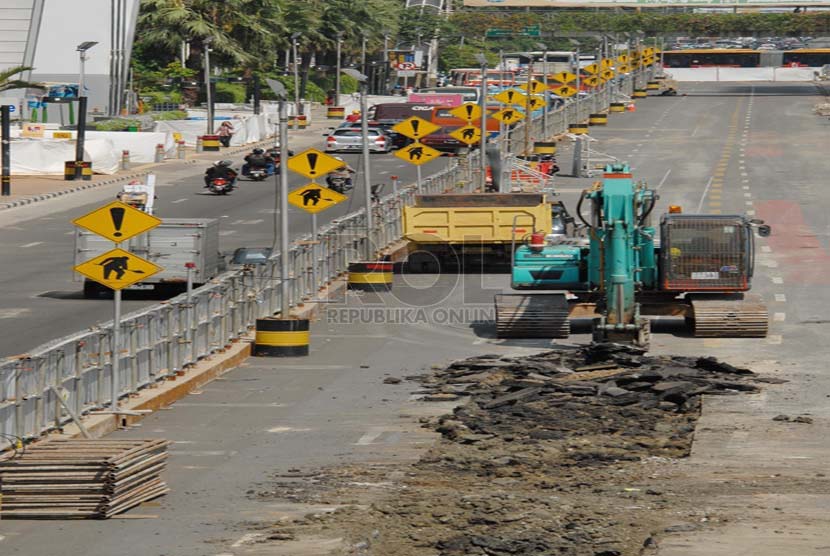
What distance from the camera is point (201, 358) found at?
28984mm

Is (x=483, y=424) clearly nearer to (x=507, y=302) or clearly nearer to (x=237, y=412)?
(x=237, y=412)

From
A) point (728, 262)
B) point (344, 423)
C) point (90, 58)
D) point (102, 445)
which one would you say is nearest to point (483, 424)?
point (344, 423)

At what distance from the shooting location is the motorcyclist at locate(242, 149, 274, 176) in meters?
69.2

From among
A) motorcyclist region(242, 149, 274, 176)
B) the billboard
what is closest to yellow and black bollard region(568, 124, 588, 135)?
motorcyclist region(242, 149, 274, 176)

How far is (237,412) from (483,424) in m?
4.09

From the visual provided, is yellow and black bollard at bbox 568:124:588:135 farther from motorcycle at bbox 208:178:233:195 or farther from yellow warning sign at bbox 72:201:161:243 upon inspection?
yellow warning sign at bbox 72:201:161:243

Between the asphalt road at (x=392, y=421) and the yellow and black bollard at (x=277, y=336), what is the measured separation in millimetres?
394

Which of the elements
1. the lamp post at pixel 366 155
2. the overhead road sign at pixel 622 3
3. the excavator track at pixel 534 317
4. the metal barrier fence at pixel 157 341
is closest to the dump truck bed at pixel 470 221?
the metal barrier fence at pixel 157 341

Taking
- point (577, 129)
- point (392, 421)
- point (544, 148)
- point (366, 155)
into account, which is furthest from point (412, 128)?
point (577, 129)

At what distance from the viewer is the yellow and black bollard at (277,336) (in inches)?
1223

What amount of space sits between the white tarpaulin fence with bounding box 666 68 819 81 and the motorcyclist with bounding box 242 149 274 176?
295ft

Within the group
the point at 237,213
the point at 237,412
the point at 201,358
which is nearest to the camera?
the point at 237,412

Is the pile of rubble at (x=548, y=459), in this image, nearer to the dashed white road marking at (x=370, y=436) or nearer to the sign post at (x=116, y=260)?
the dashed white road marking at (x=370, y=436)

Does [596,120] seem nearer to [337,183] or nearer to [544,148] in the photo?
[544,148]
